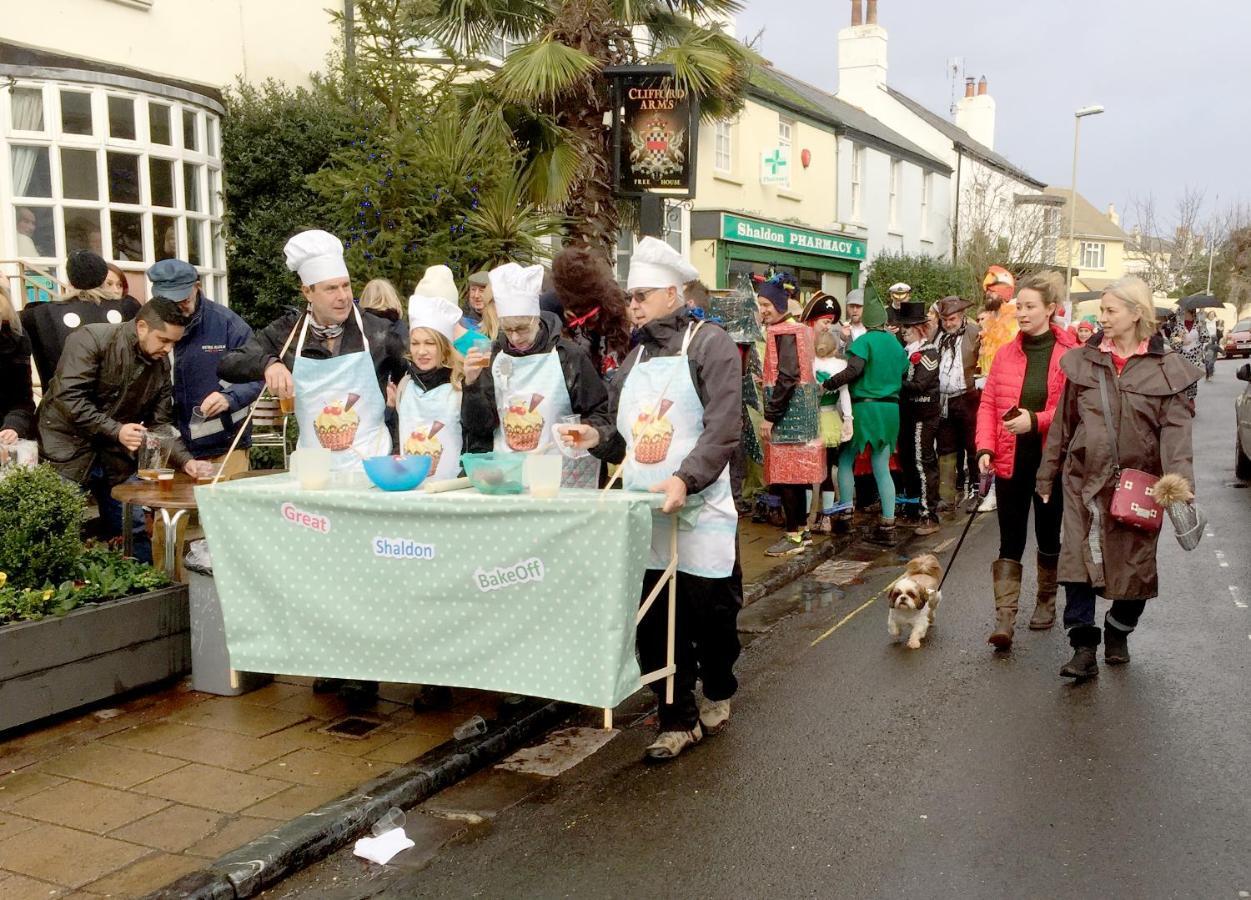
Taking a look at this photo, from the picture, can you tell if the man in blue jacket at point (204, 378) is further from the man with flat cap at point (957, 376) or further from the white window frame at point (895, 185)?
the white window frame at point (895, 185)

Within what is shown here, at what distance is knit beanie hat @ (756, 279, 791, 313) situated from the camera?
27.8 ft

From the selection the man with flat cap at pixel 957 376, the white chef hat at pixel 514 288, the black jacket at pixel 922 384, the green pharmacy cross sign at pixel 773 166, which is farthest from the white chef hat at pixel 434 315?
the green pharmacy cross sign at pixel 773 166

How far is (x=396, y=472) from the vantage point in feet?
15.3

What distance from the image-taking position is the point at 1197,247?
65188 millimetres

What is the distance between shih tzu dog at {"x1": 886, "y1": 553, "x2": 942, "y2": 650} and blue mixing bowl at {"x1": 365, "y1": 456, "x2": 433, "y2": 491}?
9.91 feet

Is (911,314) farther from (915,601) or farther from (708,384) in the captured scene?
(708,384)

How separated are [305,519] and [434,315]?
116 centimetres

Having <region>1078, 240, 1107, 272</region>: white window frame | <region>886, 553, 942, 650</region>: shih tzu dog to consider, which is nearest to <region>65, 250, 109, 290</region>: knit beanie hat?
<region>886, 553, 942, 650</region>: shih tzu dog

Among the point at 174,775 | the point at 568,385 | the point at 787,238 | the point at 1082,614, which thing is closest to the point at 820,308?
the point at 1082,614

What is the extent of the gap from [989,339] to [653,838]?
25.8ft

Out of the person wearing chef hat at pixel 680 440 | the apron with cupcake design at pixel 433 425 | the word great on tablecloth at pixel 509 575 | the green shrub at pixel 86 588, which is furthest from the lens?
the apron with cupcake design at pixel 433 425

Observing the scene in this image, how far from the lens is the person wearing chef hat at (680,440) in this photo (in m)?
4.62

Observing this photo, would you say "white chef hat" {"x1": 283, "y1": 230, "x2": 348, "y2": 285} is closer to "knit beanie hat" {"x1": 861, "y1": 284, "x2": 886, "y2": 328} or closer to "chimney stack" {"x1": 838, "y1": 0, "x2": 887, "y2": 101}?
"knit beanie hat" {"x1": 861, "y1": 284, "x2": 886, "y2": 328}

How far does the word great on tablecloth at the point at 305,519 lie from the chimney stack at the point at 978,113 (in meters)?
43.5
